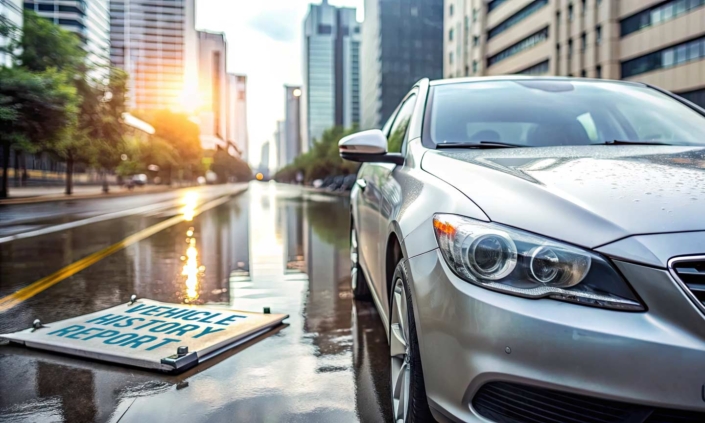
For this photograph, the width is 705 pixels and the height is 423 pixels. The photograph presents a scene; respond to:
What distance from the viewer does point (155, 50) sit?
179 m

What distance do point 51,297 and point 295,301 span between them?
2.24 metres

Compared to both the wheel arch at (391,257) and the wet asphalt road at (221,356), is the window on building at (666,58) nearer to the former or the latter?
the wet asphalt road at (221,356)

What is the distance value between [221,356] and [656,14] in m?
41.7

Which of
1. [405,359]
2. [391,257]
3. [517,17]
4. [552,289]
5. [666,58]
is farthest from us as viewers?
[517,17]

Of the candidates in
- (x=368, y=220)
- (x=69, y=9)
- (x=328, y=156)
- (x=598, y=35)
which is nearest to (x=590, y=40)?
(x=598, y=35)

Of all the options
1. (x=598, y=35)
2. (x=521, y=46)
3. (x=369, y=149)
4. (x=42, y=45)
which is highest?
(x=521, y=46)

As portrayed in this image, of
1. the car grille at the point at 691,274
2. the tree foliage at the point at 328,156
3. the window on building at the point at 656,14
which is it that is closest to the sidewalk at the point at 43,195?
the tree foliage at the point at 328,156

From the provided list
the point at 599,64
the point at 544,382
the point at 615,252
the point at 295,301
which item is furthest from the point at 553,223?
the point at 599,64

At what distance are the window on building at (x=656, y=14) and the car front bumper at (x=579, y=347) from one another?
1508 inches

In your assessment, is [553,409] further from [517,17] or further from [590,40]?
[517,17]

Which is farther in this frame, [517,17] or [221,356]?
[517,17]

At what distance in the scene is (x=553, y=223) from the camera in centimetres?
191

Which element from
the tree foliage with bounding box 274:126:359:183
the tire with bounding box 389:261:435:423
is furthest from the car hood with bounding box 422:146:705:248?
the tree foliage with bounding box 274:126:359:183

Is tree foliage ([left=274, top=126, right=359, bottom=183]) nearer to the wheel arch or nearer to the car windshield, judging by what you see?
the car windshield
